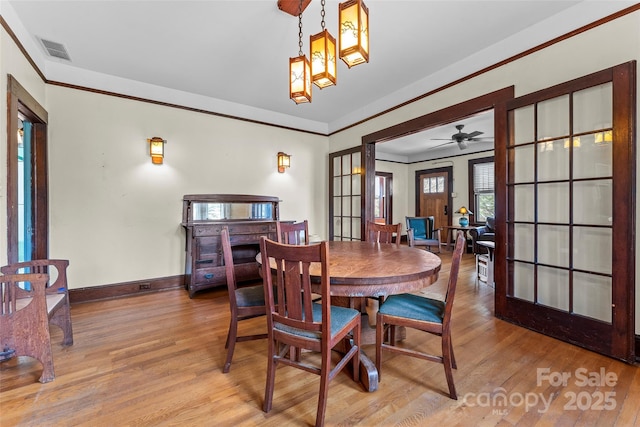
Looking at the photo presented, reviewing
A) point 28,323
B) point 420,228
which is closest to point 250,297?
point 28,323

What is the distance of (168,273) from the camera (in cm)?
377

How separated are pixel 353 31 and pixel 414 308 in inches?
69.0

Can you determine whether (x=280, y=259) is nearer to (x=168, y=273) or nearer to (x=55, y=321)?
(x=55, y=321)

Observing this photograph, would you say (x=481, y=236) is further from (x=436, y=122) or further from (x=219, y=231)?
(x=219, y=231)

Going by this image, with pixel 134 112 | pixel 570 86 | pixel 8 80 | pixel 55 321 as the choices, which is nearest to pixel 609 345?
pixel 570 86

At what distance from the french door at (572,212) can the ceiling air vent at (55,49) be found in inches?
178

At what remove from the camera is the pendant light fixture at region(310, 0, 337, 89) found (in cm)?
181

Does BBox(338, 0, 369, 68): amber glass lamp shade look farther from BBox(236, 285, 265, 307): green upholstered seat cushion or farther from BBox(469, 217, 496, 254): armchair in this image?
BBox(469, 217, 496, 254): armchair

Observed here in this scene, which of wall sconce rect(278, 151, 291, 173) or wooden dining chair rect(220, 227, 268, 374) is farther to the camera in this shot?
wall sconce rect(278, 151, 291, 173)

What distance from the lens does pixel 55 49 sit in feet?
9.26

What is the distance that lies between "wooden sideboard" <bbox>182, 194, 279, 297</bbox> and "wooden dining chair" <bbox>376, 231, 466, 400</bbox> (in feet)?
6.59

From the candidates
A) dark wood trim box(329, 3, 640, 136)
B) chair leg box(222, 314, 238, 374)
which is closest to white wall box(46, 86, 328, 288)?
chair leg box(222, 314, 238, 374)

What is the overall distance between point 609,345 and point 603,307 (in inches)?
10.6

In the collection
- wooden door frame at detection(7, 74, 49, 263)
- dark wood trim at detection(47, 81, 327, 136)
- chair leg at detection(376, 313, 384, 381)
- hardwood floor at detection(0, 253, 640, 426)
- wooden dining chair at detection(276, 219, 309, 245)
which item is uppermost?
dark wood trim at detection(47, 81, 327, 136)
